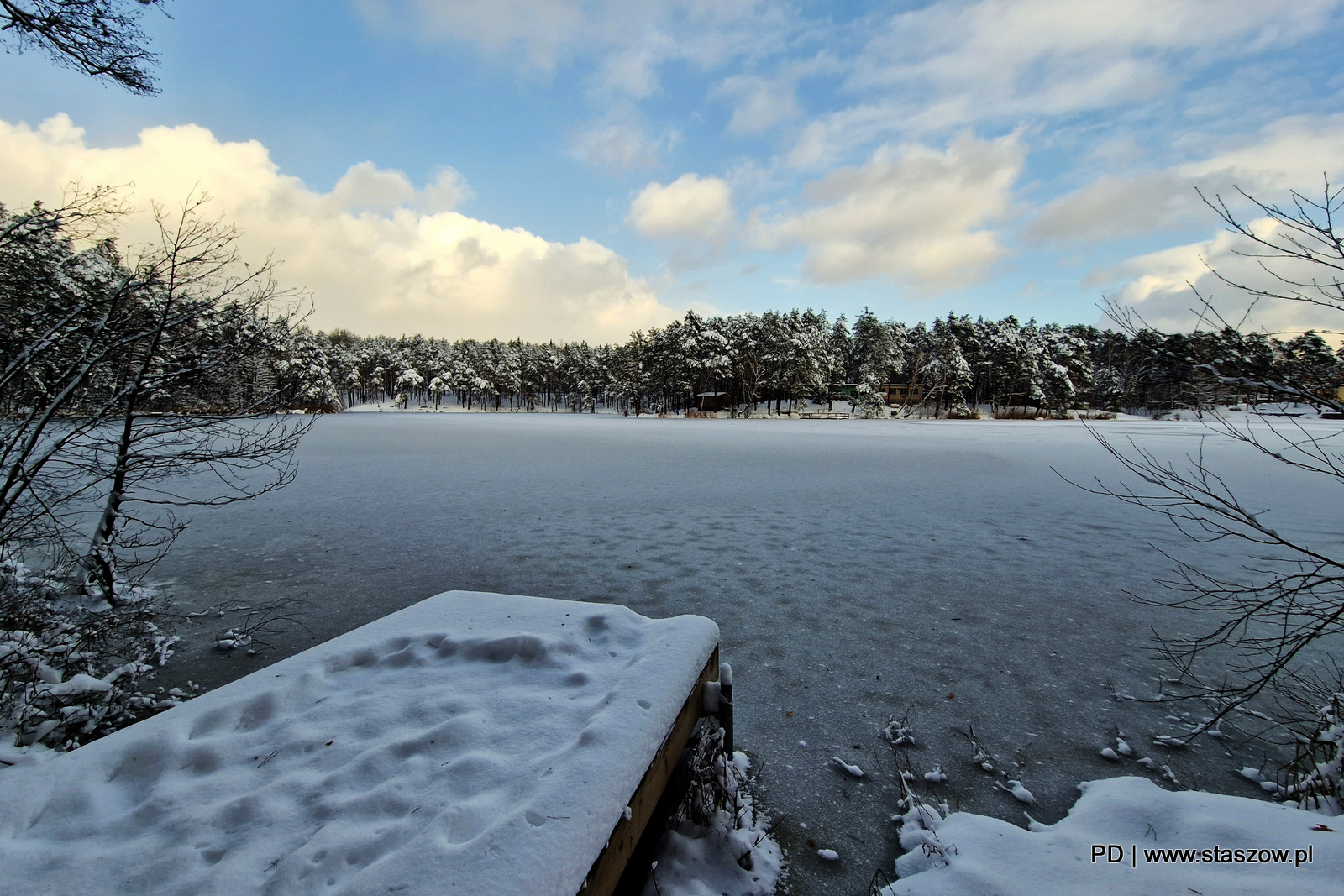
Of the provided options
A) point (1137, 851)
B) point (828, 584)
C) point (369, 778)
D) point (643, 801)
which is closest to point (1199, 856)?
point (1137, 851)

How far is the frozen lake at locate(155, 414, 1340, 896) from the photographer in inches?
117

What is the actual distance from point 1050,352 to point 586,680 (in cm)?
7382

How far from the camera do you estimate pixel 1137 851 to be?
2135 millimetres

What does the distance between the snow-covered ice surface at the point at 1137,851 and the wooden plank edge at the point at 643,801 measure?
93cm

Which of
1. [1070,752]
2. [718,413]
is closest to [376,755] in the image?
[1070,752]

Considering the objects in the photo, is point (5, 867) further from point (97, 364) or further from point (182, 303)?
point (182, 303)

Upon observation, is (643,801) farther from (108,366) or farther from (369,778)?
(108,366)

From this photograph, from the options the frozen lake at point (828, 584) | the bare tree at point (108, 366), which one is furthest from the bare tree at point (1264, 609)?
the bare tree at point (108, 366)

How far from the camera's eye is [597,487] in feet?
37.9

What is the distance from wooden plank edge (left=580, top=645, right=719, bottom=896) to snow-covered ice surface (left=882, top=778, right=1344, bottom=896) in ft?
3.04

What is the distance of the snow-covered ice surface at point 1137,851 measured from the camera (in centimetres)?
183

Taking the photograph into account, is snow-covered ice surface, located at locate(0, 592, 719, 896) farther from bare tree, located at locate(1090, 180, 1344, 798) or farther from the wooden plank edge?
bare tree, located at locate(1090, 180, 1344, 798)

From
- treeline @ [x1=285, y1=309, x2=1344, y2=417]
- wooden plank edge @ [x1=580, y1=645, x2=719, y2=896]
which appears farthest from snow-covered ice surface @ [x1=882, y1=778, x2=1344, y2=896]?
treeline @ [x1=285, y1=309, x2=1344, y2=417]

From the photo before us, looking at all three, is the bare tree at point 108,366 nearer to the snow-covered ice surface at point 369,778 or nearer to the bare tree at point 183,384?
the bare tree at point 183,384
